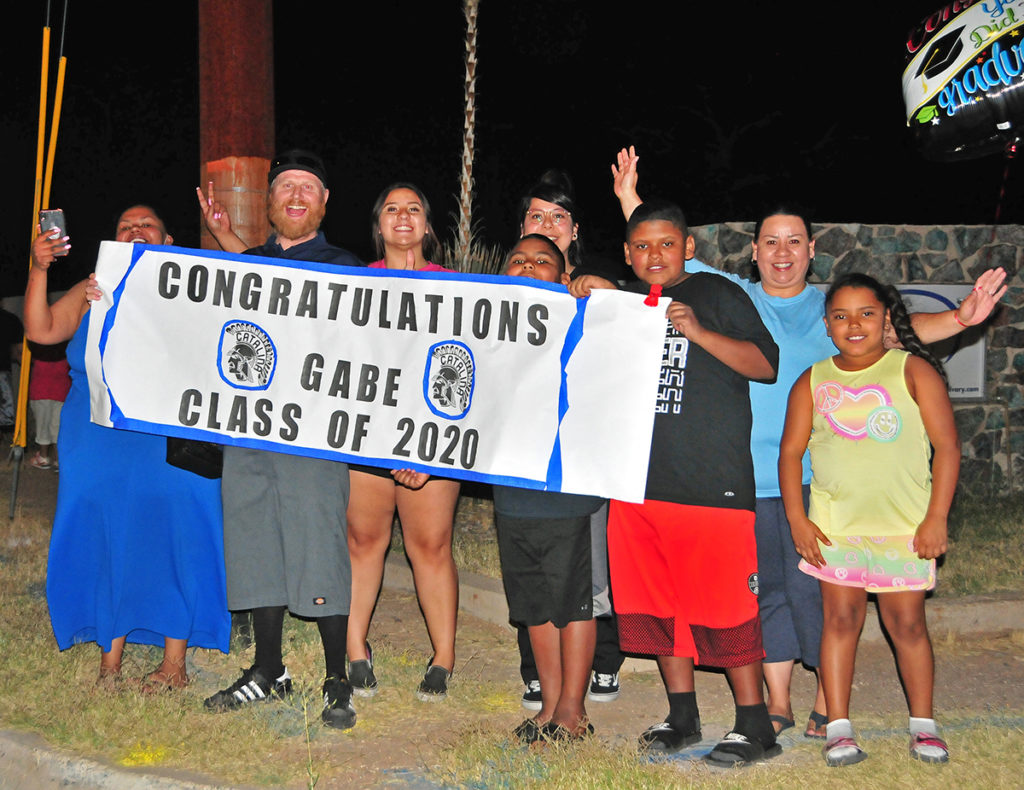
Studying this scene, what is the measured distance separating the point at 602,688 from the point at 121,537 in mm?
2171

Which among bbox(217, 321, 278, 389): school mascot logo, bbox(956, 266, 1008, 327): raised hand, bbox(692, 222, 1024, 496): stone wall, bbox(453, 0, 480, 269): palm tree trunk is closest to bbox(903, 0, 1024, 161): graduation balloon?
bbox(692, 222, 1024, 496): stone wall

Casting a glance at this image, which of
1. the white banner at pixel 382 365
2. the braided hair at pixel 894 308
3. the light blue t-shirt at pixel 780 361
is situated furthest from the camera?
the light blue t-shirt at pixel 780 361

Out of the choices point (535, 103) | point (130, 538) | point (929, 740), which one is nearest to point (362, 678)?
point (130, 538)

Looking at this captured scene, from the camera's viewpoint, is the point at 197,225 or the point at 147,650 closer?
the point at 147,650

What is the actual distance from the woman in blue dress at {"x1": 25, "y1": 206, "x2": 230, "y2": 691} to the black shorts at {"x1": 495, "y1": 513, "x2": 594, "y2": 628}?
1405 millimetres

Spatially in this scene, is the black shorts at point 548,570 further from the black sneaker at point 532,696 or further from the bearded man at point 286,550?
the bearded man at point 286,550

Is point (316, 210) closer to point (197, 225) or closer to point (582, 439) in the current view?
point (582, 439)

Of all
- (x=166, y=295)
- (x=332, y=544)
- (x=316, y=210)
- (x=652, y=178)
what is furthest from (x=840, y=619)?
(x=652, y=178)

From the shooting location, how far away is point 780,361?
448 cm

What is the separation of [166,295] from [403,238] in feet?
3.50

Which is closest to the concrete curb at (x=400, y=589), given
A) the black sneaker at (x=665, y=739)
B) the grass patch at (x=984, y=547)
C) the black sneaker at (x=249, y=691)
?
the grass patch at (x=984, y=547)

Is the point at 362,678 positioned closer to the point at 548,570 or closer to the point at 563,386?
the point at 548,570

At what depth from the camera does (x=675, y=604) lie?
4281 millimetres

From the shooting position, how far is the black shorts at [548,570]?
14.1 ft
